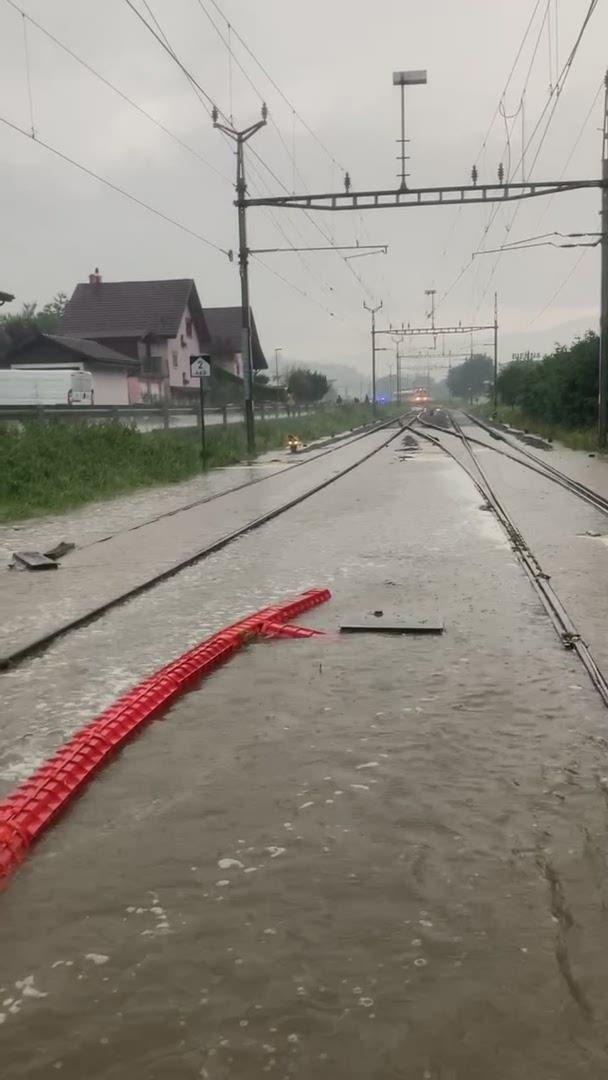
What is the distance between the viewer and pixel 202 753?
450 centimetres

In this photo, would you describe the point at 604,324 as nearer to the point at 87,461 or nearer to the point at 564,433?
the point at 564,433

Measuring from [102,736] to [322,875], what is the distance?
1665 mm

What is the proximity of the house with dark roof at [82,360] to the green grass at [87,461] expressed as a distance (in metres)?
17.6

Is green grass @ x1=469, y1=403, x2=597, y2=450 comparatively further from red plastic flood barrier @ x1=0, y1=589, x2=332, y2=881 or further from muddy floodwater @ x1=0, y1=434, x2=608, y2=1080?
muddy floodwater @ x1=0, y1=434, x2=608, y2=1080

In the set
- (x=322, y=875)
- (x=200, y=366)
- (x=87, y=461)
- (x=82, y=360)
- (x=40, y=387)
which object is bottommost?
(x=322, y=875)

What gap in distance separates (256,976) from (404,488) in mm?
15482

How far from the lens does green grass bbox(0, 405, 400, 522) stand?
55.8 feet

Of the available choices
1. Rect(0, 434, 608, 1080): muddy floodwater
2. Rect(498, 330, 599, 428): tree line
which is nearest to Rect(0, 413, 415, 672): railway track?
Rect(0, 434, 608, 1080): muddy floodwater

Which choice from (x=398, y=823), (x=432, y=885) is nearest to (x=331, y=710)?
(x=398, y=823)

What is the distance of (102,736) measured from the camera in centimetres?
461

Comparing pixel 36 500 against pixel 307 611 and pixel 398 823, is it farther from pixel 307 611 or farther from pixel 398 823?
pixel 398 823

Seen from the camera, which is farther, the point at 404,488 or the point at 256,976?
the point at 404,488

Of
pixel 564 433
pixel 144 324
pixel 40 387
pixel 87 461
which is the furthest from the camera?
pixel 144 324

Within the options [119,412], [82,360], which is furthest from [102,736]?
[82,360]
